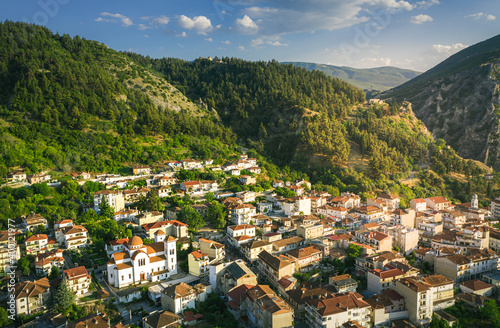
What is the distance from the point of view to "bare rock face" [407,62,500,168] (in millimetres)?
64875

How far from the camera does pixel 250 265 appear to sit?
25250 millimetres

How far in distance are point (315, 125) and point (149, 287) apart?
1634 inches

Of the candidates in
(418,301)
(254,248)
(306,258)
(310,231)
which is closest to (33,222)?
(254,248)

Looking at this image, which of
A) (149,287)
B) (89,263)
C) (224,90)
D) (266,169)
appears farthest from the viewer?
(224,90)

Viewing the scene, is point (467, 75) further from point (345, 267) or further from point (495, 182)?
point (345, 267)

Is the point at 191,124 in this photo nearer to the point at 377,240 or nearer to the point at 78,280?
the point at 377,240

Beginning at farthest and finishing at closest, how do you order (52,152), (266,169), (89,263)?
(266,169) → (52,152) → (89,263)

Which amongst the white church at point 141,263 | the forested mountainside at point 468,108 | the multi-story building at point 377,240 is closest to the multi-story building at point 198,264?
the white church at point 141,263

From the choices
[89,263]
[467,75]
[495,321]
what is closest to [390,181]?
[495,321]

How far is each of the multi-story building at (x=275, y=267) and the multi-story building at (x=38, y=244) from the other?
15.9 metres

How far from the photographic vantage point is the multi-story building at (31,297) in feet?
62.7

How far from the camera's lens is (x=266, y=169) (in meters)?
49.5

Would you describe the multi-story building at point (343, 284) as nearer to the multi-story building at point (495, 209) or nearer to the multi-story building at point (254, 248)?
the multi-story building at point (254, 248)

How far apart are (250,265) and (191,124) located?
116ft
